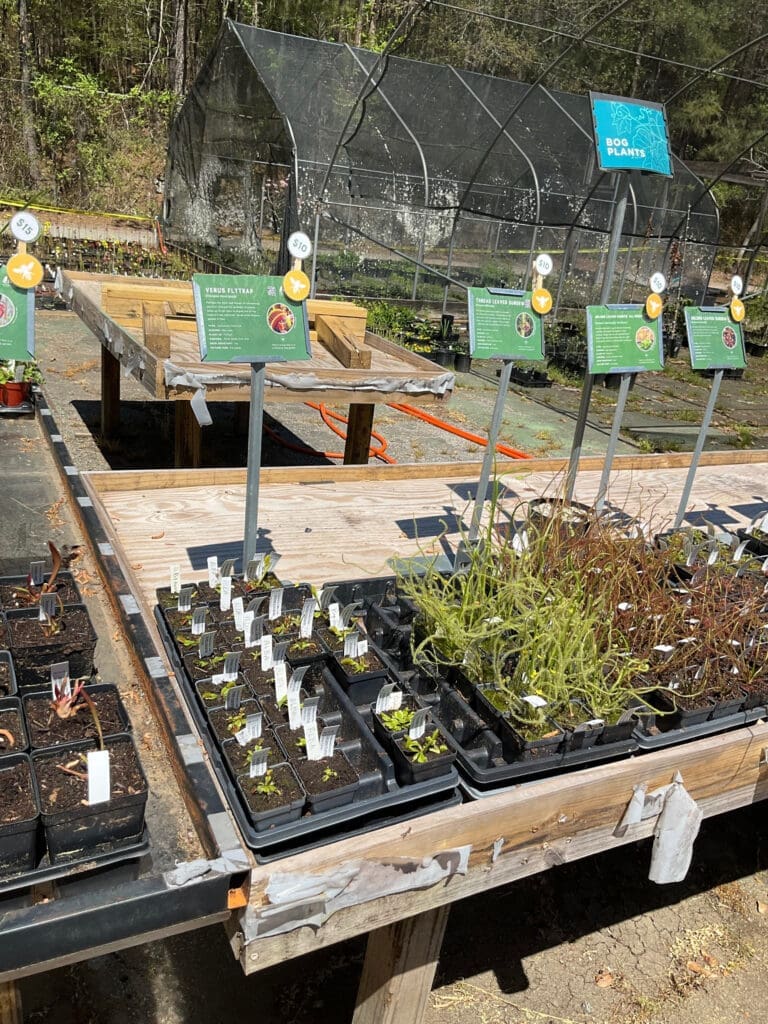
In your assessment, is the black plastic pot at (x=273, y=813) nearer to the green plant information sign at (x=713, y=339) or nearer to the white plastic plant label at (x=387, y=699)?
the white plastic plant label at (x=387, y=699)

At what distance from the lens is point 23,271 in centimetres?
157

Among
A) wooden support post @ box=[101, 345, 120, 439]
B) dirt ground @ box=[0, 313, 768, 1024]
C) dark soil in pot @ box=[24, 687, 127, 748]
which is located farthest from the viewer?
wooden support post @ box=[101, 345, 120, 439]

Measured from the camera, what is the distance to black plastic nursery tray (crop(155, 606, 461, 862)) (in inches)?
49.1

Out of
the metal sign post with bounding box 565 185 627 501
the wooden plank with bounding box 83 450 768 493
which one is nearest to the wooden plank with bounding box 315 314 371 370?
the wooden plank with bounding box 83 450 768 493

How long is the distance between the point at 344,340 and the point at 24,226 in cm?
235

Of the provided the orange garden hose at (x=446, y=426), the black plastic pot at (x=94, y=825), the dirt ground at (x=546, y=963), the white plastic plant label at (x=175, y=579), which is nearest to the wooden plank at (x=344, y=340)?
the orange garden hose at (x=446, y=426)

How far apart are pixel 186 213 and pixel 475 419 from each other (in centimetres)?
633

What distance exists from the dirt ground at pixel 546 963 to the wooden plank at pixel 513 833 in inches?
30.5

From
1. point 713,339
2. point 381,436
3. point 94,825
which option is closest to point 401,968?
point 94,825

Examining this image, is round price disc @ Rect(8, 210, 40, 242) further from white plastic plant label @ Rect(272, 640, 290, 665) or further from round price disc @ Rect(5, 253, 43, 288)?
white plastic plant label @ Rect(272, 640, 290, 665)

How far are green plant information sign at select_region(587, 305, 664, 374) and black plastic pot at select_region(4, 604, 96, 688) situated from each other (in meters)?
1.66

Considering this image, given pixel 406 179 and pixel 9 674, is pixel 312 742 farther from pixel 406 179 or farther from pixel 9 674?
pixel 406 179

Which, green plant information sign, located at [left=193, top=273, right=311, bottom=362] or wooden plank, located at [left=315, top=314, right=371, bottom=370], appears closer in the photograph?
green plant information sign, located at [left=193, top=273, right=311, bottom=362]

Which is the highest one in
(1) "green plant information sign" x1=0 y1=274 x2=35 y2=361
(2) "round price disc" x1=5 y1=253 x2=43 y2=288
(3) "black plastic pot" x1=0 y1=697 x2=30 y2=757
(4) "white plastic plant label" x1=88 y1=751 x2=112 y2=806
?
(2) "round price disc" x1=5 y1=253 x2=43 y2=288
